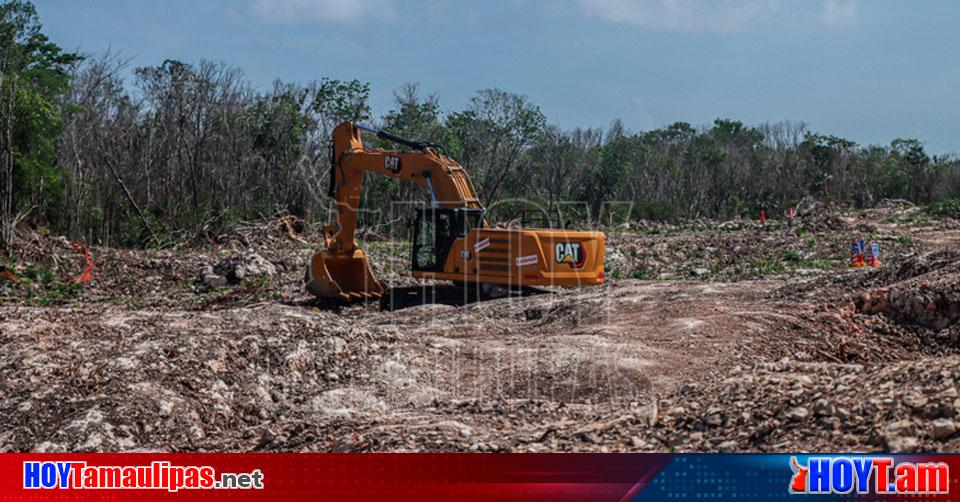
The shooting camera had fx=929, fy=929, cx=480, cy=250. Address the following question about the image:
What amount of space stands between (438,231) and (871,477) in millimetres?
10058

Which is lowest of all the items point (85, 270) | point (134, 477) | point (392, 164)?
point (134, 477)

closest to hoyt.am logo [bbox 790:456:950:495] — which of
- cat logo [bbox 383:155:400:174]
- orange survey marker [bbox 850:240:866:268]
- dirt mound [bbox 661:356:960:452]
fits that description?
dirt mound [bbox 661:356:960:452]

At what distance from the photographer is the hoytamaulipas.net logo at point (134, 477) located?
4.69 metres

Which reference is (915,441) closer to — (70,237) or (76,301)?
(76,301)

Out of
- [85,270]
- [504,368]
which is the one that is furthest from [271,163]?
[504,368]

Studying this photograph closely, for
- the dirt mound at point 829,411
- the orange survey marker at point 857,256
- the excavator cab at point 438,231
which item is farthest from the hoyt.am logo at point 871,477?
the orange survey marker at point 857,256

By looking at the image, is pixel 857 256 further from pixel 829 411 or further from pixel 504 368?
pixel 829 411

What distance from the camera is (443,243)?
550 inches

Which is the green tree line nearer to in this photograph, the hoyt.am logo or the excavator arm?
the excavator arm

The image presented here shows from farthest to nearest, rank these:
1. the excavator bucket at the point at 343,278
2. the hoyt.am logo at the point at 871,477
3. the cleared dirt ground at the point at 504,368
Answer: the excavator bucket at the point at 343,278, the cleared dirt ground at the point at 504,368, the hoyt.am logo at the point at 871,477

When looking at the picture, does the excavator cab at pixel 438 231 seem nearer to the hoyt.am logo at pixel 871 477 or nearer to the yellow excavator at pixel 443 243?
the yellow excavator at pixel 443 243

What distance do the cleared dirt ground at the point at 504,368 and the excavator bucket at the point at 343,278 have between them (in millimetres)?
265

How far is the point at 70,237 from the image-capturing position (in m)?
22.7

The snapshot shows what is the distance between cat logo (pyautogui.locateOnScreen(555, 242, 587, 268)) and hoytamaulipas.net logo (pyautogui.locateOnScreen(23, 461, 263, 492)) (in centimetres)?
887
